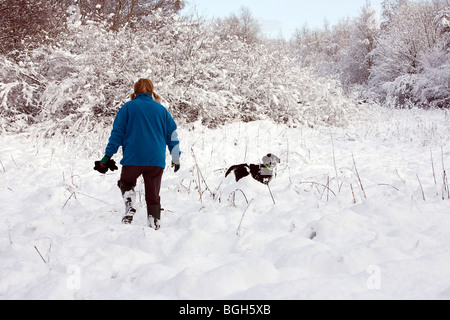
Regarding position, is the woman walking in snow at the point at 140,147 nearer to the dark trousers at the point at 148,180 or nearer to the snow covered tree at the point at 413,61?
the dark trousers at the point at 148,180

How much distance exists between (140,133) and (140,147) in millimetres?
132

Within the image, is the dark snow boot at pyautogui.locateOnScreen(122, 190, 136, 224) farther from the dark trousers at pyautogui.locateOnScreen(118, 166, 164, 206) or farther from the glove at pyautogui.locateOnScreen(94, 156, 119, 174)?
the glove at pyautogui.locateOnScreen(94, 156, 119, 174)

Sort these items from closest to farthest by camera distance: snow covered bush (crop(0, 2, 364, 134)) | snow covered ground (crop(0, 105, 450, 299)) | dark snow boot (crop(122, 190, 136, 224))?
1. snow covered ground (crop(0, 105, 450, 299))
2. dark snow boot (crop(122, 190, 136, 224))
3. snow covered bush (crop(0, 2, 364, 134))

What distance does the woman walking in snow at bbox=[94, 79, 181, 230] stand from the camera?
9.20 feet

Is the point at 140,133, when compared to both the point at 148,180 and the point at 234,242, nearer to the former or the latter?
the point at 148,180

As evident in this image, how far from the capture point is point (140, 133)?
2807 mm

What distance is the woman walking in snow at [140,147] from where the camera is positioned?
280 cm

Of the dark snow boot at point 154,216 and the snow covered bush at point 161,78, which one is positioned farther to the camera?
the snow covered bush at point 161,78

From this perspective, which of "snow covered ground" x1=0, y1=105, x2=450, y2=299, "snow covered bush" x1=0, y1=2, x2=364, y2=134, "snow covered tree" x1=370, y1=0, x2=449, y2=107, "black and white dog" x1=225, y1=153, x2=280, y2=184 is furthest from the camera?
"snow covered tree" x1=370, y1=0, x2=449, y2=107

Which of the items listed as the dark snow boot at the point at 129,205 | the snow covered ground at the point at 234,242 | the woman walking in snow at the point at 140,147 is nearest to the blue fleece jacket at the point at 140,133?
the woman walking in snow at the point at 140,147

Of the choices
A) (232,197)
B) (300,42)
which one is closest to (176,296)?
(232,197)

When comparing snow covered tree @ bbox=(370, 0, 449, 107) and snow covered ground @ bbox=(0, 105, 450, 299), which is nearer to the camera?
snow covered ground @ bbox=(0, 105, 450, 299)

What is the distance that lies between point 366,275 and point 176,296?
3.56 ft

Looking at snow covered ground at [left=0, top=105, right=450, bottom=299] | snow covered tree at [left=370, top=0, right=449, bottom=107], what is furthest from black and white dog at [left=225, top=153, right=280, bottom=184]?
snow covered tree at [left=370, top=0, right=449, bottom=107]
